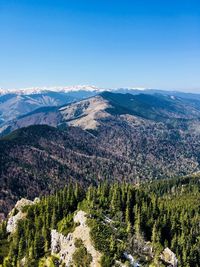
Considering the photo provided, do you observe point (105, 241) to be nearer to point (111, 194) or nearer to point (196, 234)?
point (111, 194)

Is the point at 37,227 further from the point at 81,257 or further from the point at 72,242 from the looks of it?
the point at 81,257

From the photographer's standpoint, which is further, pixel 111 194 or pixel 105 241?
pixel 111 194

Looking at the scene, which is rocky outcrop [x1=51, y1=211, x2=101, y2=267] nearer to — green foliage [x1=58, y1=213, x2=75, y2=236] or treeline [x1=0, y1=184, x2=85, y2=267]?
green foliage [x1=58, y1=213, x2=75, y2=236]

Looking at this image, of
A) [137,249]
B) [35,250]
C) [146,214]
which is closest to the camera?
[137,249]

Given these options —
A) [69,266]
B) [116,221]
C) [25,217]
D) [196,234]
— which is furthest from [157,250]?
[25,217]

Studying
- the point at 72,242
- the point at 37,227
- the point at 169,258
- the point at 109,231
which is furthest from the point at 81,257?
the point at 37,227

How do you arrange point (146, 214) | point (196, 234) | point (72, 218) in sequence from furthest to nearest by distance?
point (196, 234) < point (146, 214) < point (72, 218)
